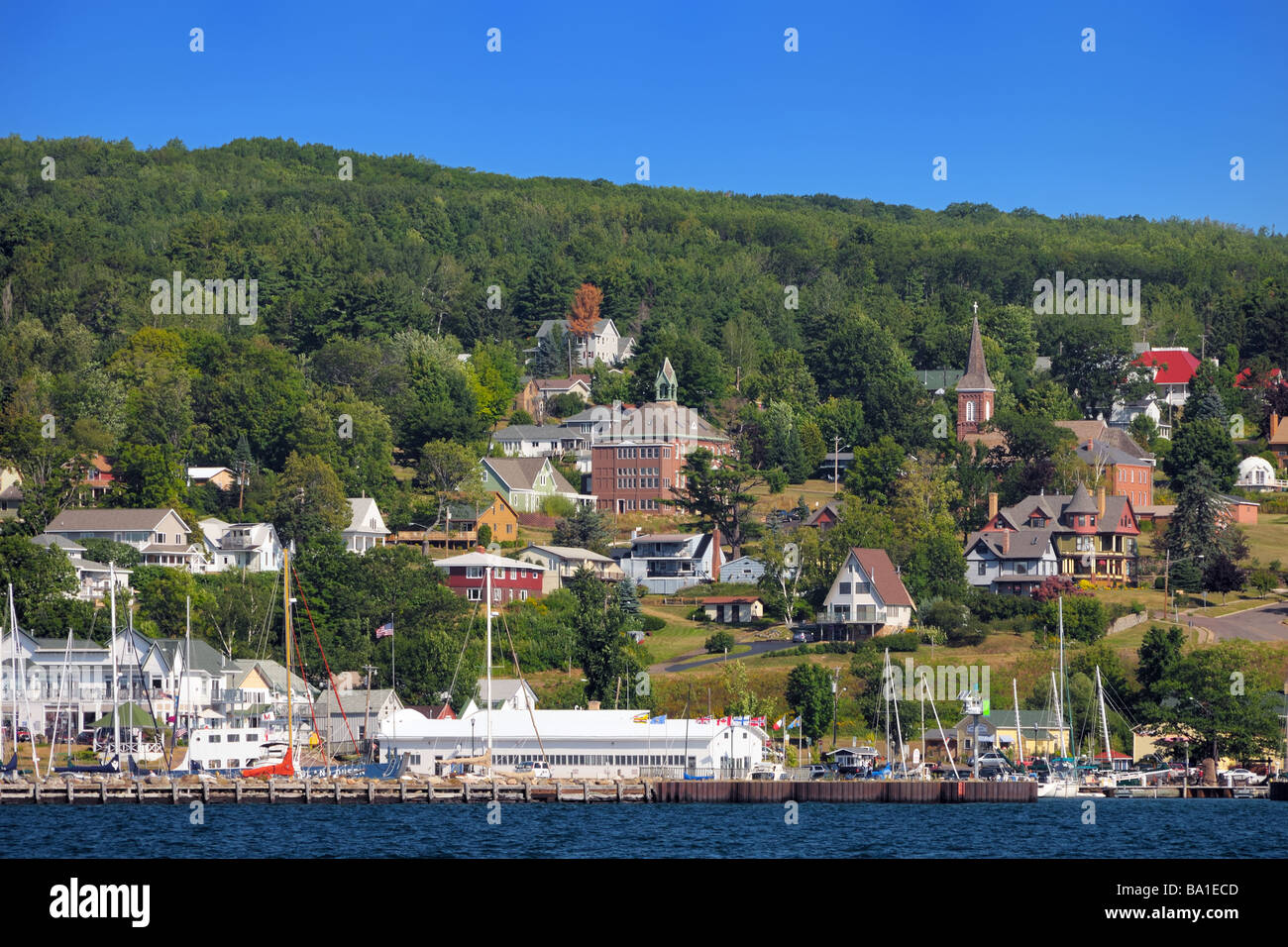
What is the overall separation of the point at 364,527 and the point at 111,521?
17108 mm

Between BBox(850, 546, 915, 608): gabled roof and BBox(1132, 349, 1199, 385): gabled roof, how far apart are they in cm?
6819

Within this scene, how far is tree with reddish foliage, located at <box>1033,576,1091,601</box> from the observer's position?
343ft

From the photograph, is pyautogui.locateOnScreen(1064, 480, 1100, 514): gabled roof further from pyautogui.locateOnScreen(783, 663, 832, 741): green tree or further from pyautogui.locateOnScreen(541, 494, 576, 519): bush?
pyautogui.locateOnScreen(541, 494, 576, 519): bush

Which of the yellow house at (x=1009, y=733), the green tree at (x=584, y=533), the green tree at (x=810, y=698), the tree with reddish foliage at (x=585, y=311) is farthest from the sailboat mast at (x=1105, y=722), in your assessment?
the tree with reddish foliage at (x=585, y=311)

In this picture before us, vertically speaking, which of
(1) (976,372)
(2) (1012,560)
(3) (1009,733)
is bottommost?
(3) (1009,733)

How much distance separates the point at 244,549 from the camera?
4476 inches

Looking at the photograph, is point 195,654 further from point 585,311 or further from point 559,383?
point 585,311

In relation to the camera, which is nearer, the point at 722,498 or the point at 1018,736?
the point at 1018,736

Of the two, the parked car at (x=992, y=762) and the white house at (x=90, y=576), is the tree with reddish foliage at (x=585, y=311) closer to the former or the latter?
the white house at (x=90, y=576)

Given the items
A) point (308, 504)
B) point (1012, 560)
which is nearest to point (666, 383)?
point (308, 504)

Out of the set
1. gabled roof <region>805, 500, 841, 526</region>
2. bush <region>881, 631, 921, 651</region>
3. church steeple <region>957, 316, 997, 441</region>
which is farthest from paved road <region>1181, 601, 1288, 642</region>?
church steeple <region>957, 316, 997, 441</region>

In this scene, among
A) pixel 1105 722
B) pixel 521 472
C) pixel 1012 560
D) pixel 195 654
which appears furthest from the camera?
pixel 521 472
